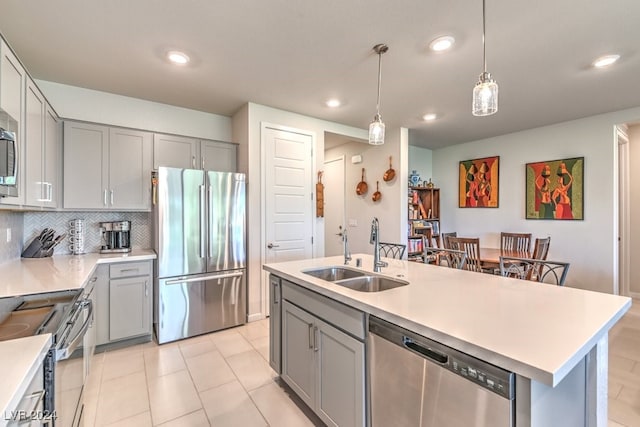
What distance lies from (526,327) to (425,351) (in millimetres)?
372

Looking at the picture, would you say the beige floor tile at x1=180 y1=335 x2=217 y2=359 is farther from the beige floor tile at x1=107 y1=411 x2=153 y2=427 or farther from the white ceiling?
the white ceiling

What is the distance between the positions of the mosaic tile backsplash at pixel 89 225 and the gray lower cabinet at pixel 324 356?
2299 mm

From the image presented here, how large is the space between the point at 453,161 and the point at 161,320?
17.9 ft

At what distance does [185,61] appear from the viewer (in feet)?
8.43

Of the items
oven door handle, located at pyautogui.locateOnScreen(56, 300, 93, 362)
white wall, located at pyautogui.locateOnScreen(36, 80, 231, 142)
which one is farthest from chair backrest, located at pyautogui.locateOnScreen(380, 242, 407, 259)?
white wall, located at pyautogui.locateOnScreen(36, 80, 231, 142)

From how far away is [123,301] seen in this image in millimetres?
2830

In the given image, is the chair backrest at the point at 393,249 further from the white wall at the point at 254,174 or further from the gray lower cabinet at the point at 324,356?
the white wall at the point at 254,174

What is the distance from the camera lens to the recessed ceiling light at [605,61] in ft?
8.19

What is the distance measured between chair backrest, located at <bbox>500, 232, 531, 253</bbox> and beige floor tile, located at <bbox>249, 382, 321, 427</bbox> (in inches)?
156

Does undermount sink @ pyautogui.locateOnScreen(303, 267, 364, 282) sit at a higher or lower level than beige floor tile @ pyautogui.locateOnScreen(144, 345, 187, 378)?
higher

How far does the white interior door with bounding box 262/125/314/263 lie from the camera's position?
12.0 ft

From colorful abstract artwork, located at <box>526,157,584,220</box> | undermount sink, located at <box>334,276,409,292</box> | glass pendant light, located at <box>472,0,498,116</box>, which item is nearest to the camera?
glass pendant light, located at <box>472,0,498,116</box>

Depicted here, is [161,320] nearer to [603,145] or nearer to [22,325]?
[22,325]

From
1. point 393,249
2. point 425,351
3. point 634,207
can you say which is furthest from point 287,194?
point 634,207
